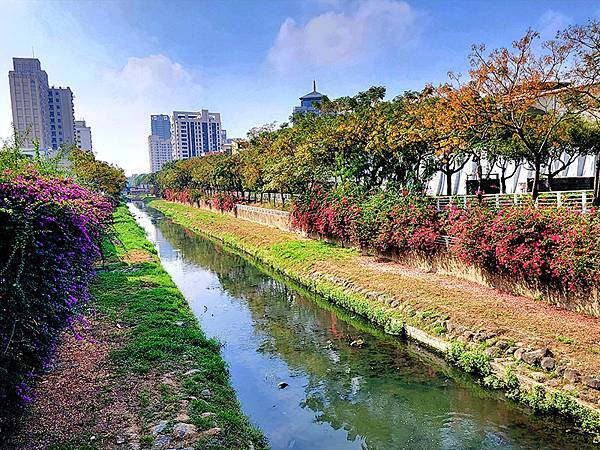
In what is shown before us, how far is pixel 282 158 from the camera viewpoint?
27.2 m

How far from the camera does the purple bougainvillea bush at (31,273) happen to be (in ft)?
15.7

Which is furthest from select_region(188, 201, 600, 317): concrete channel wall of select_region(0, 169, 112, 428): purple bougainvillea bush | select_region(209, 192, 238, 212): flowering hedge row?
select_region(209, 192, 238, 212): flowering hedge row

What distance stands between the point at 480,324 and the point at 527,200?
4893 mm

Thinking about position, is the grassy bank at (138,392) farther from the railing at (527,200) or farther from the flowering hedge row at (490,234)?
the railing at (527,200)

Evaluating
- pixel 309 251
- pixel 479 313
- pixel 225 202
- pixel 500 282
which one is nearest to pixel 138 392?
pixel 479 313

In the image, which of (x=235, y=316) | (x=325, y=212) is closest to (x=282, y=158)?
(x=325, y=212)

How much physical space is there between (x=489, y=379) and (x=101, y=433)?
7.14 metres

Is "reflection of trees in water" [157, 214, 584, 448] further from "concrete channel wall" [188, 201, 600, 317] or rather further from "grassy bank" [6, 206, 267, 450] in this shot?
"concrete channel wall" [188, 201, 600, 317]

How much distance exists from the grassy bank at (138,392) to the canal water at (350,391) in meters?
0.95

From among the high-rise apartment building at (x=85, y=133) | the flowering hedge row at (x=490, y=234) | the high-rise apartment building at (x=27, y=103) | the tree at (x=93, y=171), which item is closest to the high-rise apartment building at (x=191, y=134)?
the high-rise apartment building at (x=85, y=133)

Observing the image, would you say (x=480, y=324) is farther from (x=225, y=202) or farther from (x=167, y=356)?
(x=225, y=202)

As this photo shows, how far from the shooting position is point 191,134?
16725cm

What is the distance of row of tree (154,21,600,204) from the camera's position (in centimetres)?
1345

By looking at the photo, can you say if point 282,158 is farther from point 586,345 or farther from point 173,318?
point 586,345
